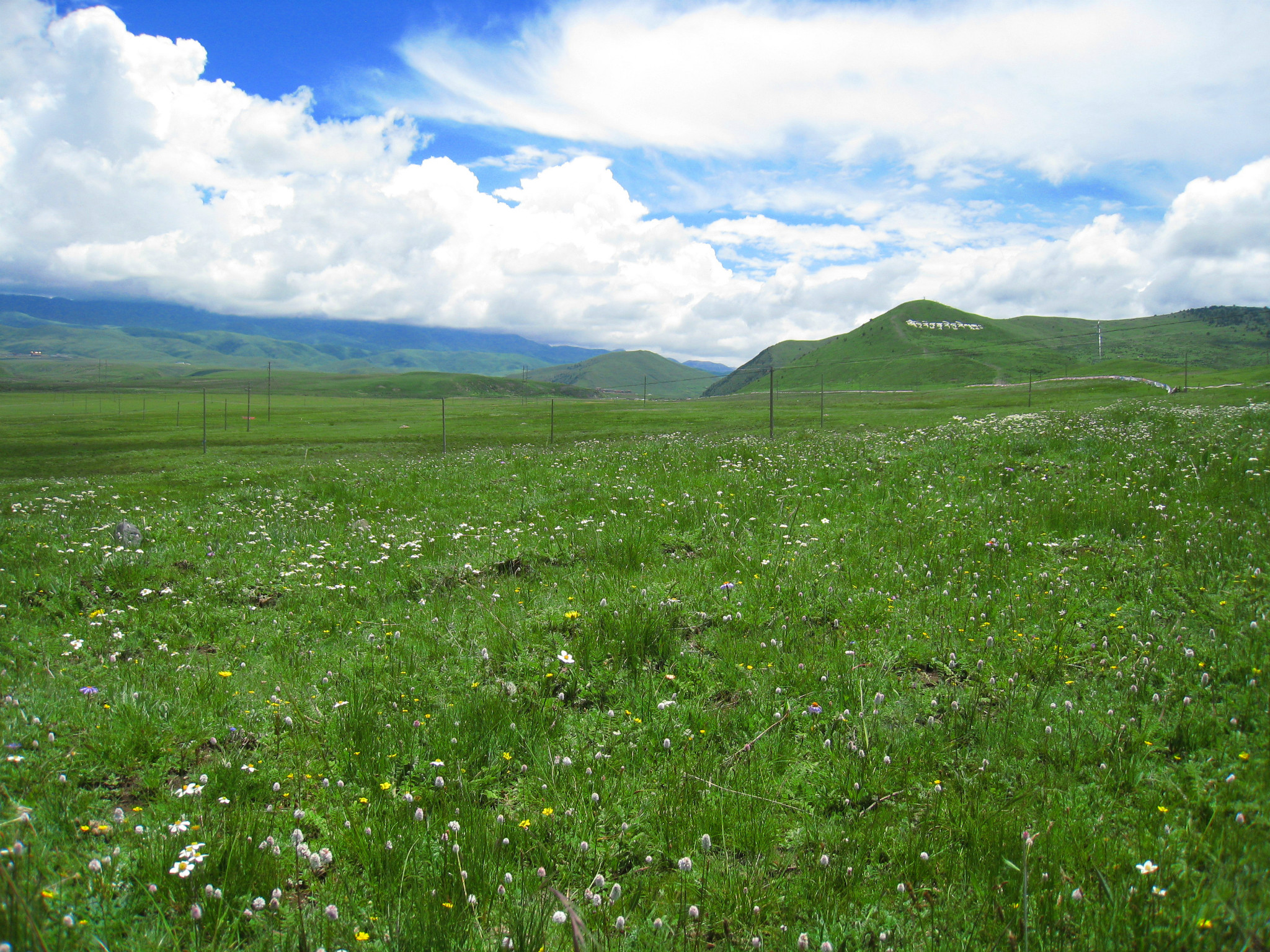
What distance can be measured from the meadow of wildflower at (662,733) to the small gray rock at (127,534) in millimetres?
143

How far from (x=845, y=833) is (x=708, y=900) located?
1080 millimetres

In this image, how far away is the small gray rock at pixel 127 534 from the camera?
40.2 ft

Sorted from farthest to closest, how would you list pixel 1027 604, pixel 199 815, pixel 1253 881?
pixel 1027 604, pixel 199 815, pixel 1253 881

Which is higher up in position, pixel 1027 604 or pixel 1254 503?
pixel 1254 503

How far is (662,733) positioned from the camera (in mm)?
5547

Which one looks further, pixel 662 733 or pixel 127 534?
pixel 127 534

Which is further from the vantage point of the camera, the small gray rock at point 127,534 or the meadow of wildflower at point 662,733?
the small gray rock at point 127,534

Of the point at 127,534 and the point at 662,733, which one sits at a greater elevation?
the point at 127,534

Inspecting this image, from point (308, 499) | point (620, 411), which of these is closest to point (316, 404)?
point (620, 411)

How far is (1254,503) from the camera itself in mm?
11086

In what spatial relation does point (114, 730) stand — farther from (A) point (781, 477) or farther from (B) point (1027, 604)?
(A) point (781, 477)

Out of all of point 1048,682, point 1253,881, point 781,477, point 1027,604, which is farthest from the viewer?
point 781,477

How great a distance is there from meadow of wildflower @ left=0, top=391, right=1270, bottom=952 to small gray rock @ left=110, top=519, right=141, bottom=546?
0.47ft

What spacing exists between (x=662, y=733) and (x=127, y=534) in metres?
12.4
